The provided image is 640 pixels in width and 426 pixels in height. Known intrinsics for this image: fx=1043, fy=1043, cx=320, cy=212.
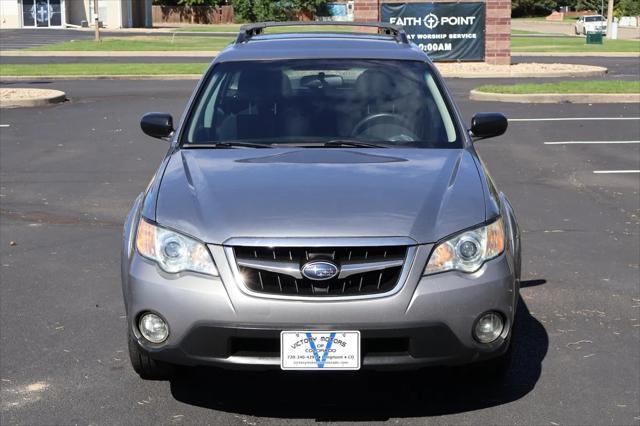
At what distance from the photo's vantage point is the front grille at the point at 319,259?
4.36m

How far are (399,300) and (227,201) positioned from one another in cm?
93

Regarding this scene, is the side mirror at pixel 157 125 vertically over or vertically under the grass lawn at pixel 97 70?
over

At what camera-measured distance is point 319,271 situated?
4.34 meters

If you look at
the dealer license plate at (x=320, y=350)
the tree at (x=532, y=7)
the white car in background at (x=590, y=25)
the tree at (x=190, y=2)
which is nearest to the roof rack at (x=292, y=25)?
the dealer license plate at (x=320, y=350)

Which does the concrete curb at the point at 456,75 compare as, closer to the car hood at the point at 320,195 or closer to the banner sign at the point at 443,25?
the banner sign at the point at 443,25

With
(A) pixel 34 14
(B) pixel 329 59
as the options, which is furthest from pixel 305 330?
(A) pixel 34 14

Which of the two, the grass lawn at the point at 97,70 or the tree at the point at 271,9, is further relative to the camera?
the tree at the point at 271,9

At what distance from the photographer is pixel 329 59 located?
6.24m

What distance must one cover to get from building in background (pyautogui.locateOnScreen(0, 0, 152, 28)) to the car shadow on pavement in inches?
2673

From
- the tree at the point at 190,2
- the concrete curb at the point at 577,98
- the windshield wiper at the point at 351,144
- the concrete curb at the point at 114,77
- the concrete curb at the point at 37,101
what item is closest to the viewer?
the windshield wiper at the point at 351,144

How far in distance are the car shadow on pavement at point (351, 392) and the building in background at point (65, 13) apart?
223ft

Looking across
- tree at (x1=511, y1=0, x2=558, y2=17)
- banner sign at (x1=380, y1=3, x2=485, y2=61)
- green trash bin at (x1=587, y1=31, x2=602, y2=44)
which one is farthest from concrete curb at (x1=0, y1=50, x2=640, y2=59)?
tree at (x1=511, y1=0, x2=558, y2=17)

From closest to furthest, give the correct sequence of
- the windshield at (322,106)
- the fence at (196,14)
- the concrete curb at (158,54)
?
the windshield at (322,106)
the concrete curb at (158,54)
the fence at (196,14)

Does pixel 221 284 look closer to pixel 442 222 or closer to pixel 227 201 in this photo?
pixel 227 201
